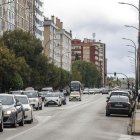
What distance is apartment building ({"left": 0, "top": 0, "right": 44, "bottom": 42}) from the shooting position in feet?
375

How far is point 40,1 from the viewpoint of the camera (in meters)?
164

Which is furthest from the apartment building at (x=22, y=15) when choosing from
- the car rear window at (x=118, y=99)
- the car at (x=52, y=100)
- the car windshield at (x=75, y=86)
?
the car rear window at (x=118, y=99)

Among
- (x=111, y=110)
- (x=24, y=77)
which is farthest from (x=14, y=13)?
(x=111, y=110)

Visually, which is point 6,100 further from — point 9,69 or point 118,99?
point 9,69

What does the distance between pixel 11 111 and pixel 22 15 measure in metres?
108

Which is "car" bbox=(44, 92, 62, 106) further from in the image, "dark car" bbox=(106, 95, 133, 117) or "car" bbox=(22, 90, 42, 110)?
"dark car" bbox=(106, 95, 133, 117)

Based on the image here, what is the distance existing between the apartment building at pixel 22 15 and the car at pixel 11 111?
6969 centimetres

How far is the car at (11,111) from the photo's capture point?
89.7 ft

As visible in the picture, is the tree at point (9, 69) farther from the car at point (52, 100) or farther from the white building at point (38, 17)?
the white building at point (38, 17)

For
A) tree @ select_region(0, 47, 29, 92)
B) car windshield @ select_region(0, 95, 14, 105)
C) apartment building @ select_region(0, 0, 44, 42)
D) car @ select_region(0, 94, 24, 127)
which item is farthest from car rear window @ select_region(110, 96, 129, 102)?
apartment building @ select_region(0, 0, 44, 42)

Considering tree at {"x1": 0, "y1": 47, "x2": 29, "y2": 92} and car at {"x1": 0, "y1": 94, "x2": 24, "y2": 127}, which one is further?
tree at {"x1": 0, "y1": 47, "x2": 29, "y2": 92}

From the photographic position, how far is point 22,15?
135 metres

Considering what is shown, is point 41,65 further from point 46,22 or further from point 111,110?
point 46,22

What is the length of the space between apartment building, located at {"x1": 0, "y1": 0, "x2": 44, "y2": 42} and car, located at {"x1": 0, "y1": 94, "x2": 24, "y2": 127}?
2744 inches
